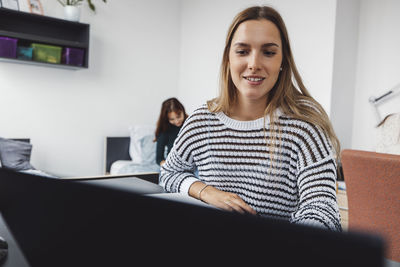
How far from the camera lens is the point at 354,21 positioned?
10.0ft

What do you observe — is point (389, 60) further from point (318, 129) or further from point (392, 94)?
point (318, 129)

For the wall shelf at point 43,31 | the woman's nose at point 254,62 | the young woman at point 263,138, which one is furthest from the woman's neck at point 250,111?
the wall shelf at point 43,31

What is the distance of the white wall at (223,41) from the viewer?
9.53ft

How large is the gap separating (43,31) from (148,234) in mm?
3722

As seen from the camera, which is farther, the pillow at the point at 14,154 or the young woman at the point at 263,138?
the pillow at the point at 14,154

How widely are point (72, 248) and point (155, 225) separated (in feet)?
0.38

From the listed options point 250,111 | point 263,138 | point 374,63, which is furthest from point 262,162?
point 374,63

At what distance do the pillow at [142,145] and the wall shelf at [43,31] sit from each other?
0.94m

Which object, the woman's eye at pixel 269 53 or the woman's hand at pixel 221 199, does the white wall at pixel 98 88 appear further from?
the woman's eye at pixel 269 53

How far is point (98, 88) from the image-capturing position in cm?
382

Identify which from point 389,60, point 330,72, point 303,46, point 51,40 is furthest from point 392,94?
point 51,40

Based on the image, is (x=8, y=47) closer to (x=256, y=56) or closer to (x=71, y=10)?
(x=71, y=10)

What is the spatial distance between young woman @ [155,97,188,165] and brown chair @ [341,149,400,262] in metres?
2.13

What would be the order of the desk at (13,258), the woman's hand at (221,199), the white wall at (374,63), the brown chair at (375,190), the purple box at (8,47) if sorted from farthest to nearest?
1. the purple box at (8,47)
2. the white wall at (374,63)
3. the brown chair at (375,190)
4. the woman's hand at (221,199)
5. the desk at (13,258)
